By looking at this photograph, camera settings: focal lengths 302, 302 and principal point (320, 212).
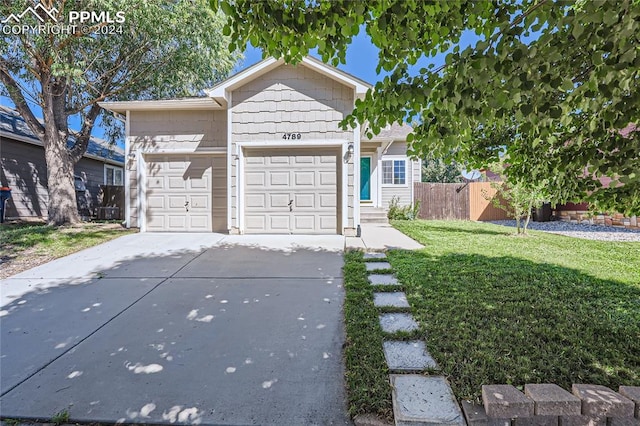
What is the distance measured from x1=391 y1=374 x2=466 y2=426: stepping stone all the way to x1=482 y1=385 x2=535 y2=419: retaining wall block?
0.18m

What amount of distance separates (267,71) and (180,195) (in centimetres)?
421

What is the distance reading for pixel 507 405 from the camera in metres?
1.79

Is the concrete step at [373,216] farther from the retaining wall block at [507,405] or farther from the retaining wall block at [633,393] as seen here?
the retaining wall block at [507,405]

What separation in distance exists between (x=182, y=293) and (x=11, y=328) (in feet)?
5.24

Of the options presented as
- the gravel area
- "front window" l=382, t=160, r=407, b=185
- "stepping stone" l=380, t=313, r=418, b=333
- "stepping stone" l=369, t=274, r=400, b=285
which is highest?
"front window" l=382, t=160, r=407, b=185

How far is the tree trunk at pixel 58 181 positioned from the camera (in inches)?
365

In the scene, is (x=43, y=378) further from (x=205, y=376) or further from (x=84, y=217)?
(x=84, y=217)

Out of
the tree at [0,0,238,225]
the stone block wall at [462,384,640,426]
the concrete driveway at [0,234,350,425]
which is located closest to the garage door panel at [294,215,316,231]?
the concrete driveway at [0,234,350,425]

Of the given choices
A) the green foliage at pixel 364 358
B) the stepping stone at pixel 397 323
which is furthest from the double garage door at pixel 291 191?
the stepping stone at pixel 397 323

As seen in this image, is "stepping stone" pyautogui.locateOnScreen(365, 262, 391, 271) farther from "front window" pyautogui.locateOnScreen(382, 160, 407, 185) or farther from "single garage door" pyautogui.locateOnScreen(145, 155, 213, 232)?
"front window" pyautogui.locateOnScreen(382, 160, 407, 185)

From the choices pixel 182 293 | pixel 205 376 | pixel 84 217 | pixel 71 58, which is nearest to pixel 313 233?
pixel 182 293

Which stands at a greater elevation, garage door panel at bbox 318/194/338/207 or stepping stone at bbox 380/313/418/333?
garage door panel at bbox 318/194/338/207

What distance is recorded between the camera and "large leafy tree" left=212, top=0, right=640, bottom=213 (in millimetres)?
1401

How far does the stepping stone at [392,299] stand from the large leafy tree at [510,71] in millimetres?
1838
